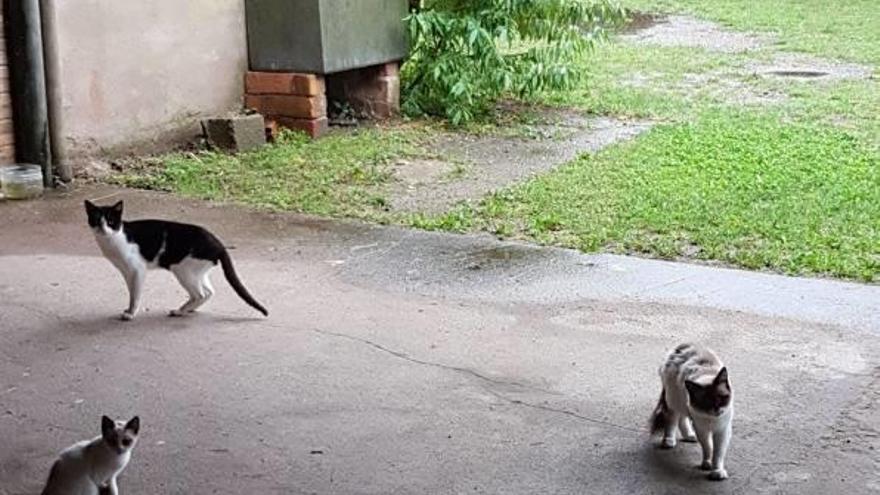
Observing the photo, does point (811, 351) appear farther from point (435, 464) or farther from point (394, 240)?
point (394, 240)

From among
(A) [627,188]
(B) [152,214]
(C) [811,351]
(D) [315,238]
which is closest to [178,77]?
(B) [152,214]

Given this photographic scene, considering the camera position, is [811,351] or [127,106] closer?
[811,351]

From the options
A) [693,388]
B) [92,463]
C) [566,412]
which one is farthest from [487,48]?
[92,463]

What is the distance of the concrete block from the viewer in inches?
304

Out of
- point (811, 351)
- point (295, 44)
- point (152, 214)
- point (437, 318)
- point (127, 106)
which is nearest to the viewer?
point (811, 351)

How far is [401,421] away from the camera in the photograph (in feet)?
13.0

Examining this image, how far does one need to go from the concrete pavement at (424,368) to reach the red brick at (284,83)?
7.35 feet

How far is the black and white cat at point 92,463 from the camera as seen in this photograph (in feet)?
10.3

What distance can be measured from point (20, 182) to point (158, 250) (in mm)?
2205

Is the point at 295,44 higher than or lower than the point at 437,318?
higher

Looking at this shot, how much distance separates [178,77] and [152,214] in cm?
151

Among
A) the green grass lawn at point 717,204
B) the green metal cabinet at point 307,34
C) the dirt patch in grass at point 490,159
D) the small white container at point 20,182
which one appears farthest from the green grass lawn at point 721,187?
the small white container at point 20,182

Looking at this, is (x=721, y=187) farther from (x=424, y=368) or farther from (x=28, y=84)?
(x=28, y=84)

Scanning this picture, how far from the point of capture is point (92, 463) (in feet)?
10.4
